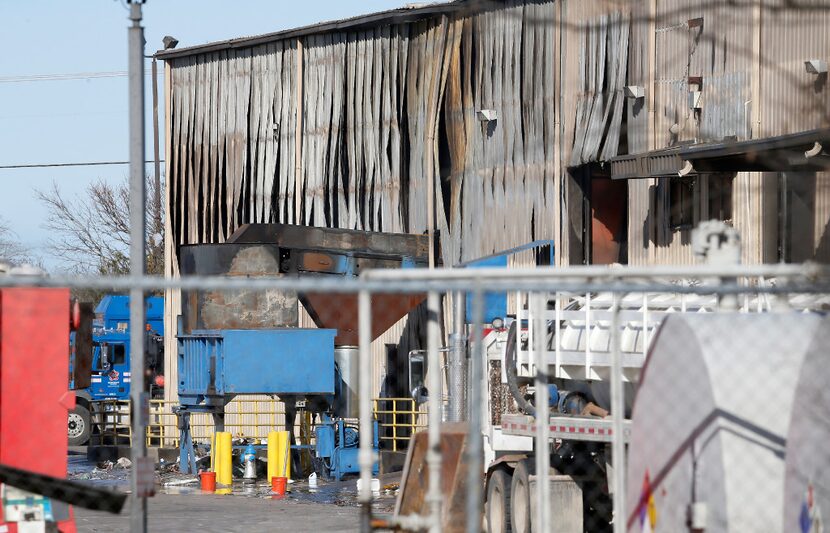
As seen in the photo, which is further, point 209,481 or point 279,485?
point 209,481

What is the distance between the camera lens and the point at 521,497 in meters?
15.1

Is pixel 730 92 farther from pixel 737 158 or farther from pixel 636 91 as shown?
pixel 636 91

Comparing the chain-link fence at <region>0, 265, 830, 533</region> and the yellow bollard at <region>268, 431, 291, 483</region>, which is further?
the yellow bollard at <region>268, 431, 291, 483</region>

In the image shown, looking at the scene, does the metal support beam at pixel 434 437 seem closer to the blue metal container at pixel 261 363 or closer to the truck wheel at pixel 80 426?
the blue metal container at pixel 261 363

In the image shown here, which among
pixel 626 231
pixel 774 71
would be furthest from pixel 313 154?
pixel 774 71

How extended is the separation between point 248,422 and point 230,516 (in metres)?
12.2

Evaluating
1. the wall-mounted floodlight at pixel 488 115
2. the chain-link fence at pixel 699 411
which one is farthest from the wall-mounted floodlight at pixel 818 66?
the chain-link fence at pixel 699 411

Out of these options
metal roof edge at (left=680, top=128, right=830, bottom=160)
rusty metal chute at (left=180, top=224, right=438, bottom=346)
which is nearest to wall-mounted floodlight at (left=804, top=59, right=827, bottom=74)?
metal roof edge at (left=680, top=128, right=830, bottom=160)

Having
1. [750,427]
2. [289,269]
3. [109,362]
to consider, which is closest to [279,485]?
[289,269]

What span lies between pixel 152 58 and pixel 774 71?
753 inches

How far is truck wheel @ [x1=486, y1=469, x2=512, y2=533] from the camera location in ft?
51.4

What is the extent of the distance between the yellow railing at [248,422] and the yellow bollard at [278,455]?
177cm

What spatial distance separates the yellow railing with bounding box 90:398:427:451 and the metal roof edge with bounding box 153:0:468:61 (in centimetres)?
813

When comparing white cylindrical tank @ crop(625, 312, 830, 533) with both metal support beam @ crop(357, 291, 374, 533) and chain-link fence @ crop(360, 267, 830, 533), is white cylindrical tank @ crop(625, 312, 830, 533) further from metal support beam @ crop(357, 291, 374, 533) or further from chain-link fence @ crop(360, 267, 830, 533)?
metal support beam @ crop(357, 291, 374, 533)
